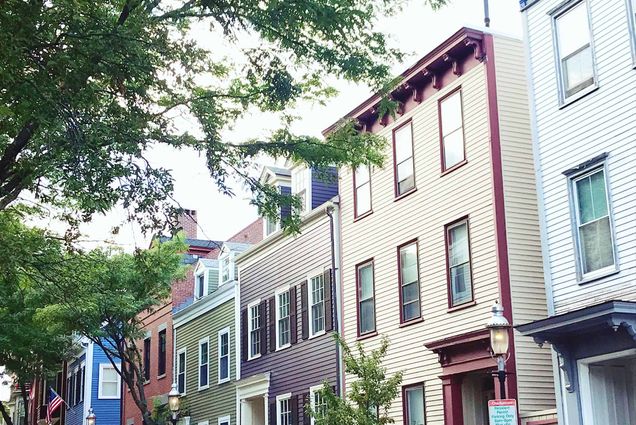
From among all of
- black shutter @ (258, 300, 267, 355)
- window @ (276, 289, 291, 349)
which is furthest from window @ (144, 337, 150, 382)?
window @ (276, 289, 291, 349)

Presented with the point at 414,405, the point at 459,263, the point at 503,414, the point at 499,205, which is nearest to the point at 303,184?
the point at 414,405

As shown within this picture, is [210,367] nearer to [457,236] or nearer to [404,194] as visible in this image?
[404,194]

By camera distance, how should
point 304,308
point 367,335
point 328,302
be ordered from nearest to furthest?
point 367,335, point 328,302, point 304,308

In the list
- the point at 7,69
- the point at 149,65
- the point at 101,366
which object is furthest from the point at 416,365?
the point at 101,366

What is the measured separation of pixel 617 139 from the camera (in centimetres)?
1722

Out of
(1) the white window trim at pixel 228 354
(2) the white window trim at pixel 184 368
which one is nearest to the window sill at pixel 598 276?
(1) the white window trim at pixel 228 354

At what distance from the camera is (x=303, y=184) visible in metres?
31.2

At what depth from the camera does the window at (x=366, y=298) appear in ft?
84.5

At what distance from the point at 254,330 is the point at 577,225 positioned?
1758cm

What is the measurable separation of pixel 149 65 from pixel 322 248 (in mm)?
16535

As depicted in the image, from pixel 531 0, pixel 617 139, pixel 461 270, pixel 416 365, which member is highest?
pixel 531 0

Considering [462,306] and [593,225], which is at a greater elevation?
[593,225]

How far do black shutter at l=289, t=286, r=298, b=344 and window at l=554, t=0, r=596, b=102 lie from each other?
13.7 meters

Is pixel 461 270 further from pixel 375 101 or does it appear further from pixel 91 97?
pixel 91 97
